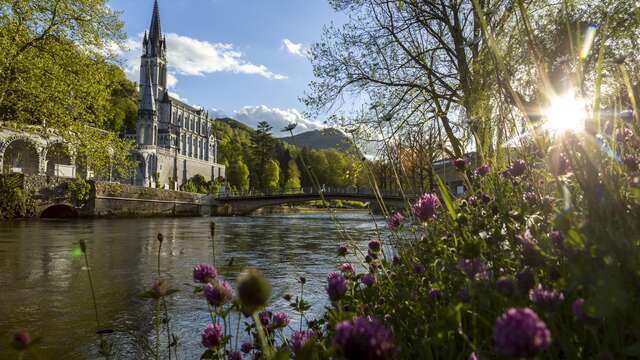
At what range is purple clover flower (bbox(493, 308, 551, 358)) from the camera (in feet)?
2.52

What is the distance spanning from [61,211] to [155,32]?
50.1 m

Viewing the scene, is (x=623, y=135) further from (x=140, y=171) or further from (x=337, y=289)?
(x=140, y=171)

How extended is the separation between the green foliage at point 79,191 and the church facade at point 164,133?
26.5m

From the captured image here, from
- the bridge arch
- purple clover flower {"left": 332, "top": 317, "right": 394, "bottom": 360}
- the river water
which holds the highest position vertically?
purple clover flower {"left": 332, "top": 317, "right": 394, "bottom": 360}

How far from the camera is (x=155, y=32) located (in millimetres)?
78688

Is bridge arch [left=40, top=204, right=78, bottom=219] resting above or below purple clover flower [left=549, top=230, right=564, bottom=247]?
below

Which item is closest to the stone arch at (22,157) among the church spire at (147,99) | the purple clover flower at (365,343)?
the church spire at (147,99)

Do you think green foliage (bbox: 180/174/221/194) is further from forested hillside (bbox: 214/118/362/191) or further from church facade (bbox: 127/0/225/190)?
forested hillside (bbox: 214/118/362/191)

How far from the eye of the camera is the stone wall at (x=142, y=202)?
3860 cm

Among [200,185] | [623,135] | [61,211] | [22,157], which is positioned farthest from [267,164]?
[623,135]

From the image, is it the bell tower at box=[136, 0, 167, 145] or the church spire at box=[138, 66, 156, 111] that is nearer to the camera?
the bell tower at box=[136, 0, 167, 145]

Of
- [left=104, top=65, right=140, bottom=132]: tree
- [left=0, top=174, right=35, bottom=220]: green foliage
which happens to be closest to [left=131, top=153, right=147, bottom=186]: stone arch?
[left=104, top=65, right=140, bottom=132]: tree

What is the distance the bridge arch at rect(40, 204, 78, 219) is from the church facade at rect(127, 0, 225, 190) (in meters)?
26.3

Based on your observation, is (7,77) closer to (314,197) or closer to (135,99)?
(314,197)
